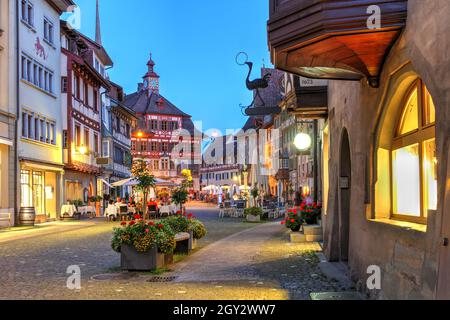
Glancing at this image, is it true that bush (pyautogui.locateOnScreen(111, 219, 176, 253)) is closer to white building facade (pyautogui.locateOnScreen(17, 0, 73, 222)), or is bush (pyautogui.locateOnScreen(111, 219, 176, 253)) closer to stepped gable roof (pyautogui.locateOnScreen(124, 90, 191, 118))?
white building facade (pyautogui.locateOnScreen(17, 0, 73, 222))

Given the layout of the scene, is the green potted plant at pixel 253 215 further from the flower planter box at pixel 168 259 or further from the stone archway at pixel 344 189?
the stone archway at pixel 344 189

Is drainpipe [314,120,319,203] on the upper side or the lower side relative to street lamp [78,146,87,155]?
lower

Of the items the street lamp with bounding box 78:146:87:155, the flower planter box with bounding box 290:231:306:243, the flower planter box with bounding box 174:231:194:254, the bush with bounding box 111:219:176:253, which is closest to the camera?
the bush with bounding box 111:219:176:253

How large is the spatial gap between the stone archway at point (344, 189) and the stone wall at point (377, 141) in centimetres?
61

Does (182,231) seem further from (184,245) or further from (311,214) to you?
(311,214)

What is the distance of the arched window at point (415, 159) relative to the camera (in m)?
6.56

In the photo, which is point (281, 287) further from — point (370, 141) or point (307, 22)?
point (307, 22)

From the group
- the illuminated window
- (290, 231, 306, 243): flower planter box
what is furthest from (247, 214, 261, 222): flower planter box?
(290, 231, 306, 243): flower planter box

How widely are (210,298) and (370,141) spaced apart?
323 cm

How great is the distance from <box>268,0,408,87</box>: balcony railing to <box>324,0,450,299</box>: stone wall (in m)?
0.20

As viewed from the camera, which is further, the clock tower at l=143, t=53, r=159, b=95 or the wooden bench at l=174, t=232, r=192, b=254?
the clock tower at l=143, t=53, r=159, b=95

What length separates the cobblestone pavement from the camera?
9.12 m
